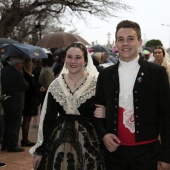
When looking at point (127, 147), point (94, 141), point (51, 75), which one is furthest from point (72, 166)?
point (51, 75)

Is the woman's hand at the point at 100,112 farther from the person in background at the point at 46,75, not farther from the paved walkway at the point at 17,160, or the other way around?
the person in background at the point at 46,75

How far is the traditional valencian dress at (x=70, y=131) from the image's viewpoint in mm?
2975

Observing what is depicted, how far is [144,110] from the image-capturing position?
2.53m

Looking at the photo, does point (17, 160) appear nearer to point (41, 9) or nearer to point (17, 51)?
point (17, 51)

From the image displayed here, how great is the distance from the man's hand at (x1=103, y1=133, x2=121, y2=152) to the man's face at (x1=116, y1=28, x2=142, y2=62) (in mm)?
595

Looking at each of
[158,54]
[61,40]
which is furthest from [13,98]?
[61,40]

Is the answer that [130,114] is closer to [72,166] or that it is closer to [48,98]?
[72,166]

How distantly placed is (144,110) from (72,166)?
838 mm

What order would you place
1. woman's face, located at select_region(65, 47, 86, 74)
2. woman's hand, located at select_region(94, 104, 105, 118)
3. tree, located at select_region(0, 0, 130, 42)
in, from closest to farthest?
woman's hand, located at select_region(94, 104, 105, 118) → woman's face, located at select_region(65, 47, 86, 74) → tree, located at select_region(0, 0, 130, 42)

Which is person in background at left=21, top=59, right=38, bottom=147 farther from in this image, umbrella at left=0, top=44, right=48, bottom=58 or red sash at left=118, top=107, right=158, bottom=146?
red sash at left=118, top=107, right=158, bottom=146

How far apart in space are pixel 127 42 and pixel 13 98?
3912mm

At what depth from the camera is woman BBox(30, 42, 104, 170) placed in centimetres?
298

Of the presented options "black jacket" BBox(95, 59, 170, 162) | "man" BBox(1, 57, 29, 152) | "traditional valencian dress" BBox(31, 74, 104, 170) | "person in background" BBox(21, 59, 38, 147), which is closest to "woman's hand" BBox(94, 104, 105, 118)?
"black jacket" BBox(95, 59, 170, 162)

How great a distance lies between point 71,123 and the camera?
3076mm
